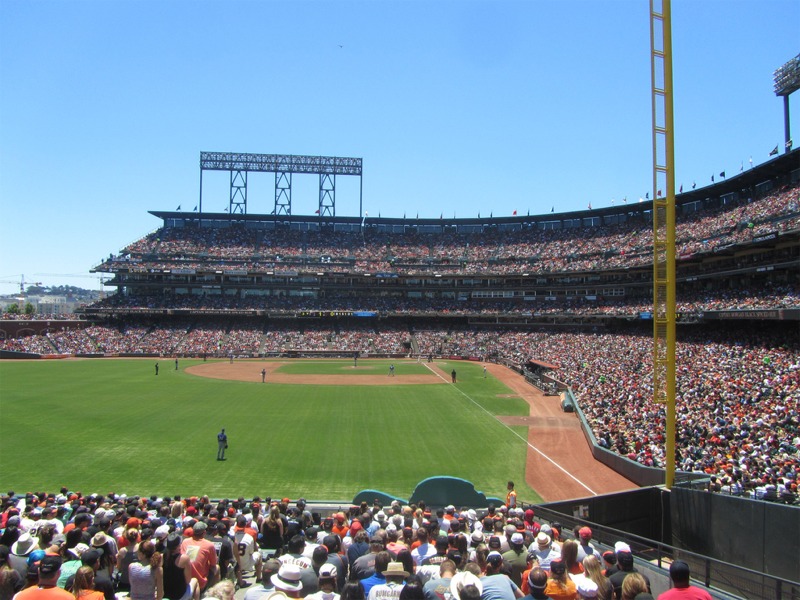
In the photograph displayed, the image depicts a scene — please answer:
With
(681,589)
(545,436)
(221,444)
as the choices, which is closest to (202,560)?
(681,589)

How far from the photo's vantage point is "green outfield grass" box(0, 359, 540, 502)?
20.7m

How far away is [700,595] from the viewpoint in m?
5.77

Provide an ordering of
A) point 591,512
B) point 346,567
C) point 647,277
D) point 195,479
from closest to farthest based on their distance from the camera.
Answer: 1. point 346,567
2. point 591,512
3. point 195,479
4. point 647,277

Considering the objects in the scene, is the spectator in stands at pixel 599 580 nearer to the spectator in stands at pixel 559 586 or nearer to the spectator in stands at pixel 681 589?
the spectator in stands at pixel 559 586

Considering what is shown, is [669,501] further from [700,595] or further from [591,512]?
[700,595]

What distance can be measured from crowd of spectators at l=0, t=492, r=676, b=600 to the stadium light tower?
165 feet

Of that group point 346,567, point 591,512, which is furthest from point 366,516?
point 591,512

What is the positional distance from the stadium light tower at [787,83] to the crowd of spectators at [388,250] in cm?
2105

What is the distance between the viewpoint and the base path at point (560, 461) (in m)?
21.3

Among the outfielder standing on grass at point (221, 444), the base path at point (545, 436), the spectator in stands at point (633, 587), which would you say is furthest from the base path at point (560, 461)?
the spectator in stands at point (633, 587)

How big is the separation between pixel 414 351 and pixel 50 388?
4492 centimetres

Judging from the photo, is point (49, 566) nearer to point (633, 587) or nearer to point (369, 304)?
point (633, 587)

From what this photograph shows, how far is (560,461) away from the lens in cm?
2511

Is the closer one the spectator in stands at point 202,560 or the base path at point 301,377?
the spectator in stands at point 202,560
